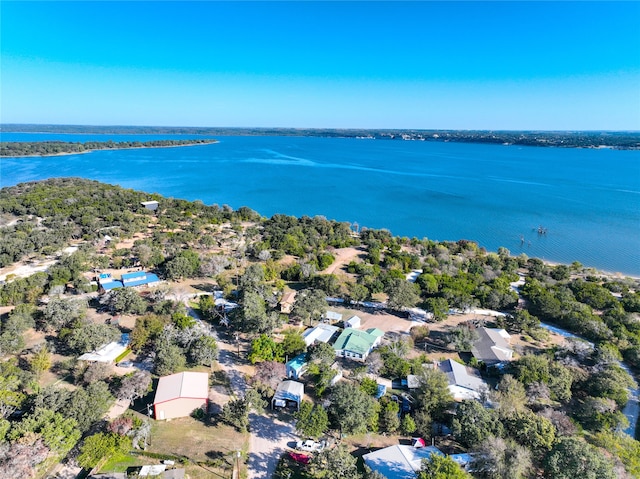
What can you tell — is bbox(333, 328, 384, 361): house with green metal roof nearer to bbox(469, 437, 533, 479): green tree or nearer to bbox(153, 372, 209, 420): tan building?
bbox(153, 372, 209, 420): tan building

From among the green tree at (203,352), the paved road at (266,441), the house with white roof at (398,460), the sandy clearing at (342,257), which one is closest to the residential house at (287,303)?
the green tree at (203,352)

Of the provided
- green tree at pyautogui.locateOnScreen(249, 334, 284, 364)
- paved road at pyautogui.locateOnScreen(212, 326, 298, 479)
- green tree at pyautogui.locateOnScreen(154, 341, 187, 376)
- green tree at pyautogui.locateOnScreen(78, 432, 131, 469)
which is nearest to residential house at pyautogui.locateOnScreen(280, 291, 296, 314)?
green tree at pyautogui.locateOnScreen(249, 334, 284, 364)

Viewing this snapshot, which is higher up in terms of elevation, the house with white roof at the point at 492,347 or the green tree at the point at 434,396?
the green tree at the point at 434,396

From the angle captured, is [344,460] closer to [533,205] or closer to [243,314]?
[243,314]

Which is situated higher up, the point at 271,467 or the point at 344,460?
the point at 344,460

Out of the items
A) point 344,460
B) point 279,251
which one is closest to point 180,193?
point 279,251

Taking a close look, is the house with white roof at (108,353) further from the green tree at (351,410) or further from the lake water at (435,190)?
the lake water at (435,190)
